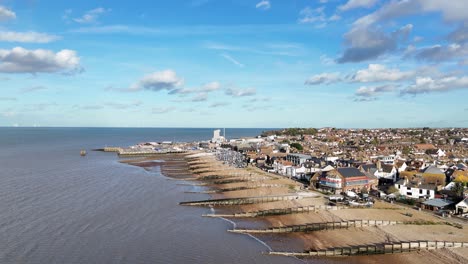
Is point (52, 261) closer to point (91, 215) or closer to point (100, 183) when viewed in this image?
point (91, 215)

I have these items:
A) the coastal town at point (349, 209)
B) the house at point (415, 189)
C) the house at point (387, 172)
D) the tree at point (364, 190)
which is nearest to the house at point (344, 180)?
the coastal town at point (349, 209)

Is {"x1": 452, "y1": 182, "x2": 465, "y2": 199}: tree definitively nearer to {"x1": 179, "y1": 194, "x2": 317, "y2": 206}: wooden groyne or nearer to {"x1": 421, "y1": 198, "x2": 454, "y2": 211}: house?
{"x1": 421, "y1": 198, "x2": 454, "y2": 211}: house

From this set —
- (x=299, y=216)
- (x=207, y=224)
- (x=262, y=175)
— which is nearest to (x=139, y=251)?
(x=207, y=224)

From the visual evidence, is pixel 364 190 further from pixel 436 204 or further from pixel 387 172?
pixel 387 172

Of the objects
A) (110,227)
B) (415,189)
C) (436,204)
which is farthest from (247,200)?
(415,189)

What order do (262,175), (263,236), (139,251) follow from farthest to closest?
(262,175), (263,236), (139,251)
